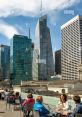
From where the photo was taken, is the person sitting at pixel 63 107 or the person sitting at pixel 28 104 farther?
the person sitting at pixel 28 104

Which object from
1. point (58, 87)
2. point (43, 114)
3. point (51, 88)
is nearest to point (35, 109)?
point (43, 114)

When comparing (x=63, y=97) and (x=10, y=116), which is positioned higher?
(x=63, y=97)

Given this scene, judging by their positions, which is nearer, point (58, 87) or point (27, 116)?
point (27, 116)

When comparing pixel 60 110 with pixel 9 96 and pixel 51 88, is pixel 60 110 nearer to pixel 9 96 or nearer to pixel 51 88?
pixel 9 96

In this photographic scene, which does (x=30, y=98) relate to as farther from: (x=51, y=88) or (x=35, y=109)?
(x=51, y=88)

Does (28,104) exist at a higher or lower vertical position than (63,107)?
lower

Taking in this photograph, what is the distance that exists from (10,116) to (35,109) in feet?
17.2

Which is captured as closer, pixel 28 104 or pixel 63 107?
pixel 63 107

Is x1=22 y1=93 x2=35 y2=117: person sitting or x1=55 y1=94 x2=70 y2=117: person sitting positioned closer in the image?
x1=55 y1=94 x2=70 y2=117: person sitting

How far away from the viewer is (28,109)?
1611 cm

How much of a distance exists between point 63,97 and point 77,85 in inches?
3690

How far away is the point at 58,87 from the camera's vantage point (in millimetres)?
104062

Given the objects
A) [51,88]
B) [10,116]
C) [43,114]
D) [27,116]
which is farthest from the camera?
[51,88]

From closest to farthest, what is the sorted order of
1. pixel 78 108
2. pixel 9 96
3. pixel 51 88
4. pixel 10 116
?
pixel 78 108 → pixel 10 116 → pixel 9 96 → pixel 51 88
